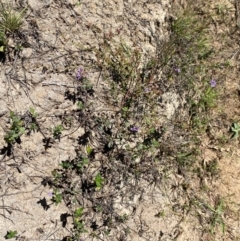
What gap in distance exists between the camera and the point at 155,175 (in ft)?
12.0

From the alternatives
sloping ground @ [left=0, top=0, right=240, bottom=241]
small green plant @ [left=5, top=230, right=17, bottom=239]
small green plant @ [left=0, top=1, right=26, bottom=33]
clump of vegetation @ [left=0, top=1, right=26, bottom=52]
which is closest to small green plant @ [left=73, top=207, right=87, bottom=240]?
sloping ground @ [left=0, top=0, right=240, bottom=241]

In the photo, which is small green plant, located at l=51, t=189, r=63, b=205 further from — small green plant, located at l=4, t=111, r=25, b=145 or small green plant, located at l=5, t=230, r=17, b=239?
small green plant, located at l=4, t=111, r=25, b=145

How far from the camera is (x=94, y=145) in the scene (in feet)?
11.5

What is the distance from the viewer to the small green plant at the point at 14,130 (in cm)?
326

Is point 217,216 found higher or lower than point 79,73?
lower

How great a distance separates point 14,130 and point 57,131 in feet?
1.12

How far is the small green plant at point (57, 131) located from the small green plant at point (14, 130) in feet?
0.84

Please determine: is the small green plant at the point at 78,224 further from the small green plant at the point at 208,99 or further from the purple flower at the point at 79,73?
the small green plant at the point at 208,99

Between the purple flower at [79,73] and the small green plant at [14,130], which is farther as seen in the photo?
the purple flower at [79,73]

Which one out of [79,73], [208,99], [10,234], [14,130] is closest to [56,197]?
[10,234]

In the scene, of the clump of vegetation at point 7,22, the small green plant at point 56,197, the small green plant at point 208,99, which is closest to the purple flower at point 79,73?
the clump of vegetation at point 7,22

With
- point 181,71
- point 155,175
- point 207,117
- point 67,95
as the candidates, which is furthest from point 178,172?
point 67,95

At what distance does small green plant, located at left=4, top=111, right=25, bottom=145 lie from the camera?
10.7 feet

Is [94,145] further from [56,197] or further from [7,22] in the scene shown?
[7,22]
